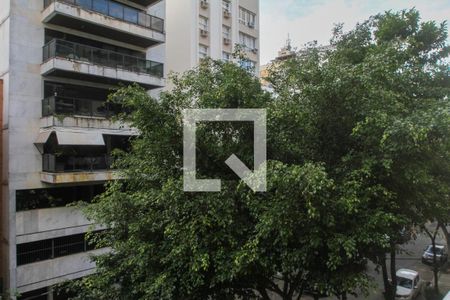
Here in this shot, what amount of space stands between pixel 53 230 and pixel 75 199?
5.50 feet

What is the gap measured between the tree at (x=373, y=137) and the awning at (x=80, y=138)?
9.89 metres

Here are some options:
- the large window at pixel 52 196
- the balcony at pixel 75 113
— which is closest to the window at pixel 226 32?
the balcony at pixel 75 113

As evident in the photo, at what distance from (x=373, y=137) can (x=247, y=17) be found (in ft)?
82.5

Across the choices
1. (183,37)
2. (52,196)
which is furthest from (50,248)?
(183,37)

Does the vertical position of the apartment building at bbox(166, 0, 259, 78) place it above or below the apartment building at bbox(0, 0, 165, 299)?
above

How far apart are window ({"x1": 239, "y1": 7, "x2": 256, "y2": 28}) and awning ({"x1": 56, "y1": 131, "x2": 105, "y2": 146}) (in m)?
17.2

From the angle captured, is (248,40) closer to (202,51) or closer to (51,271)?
(202,51)

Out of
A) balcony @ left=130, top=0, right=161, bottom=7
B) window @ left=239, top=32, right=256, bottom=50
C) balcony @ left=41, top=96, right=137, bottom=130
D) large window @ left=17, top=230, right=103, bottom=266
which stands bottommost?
large window @ left=17, top=230, right=103, bottom=266

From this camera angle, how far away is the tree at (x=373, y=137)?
6.22 metres

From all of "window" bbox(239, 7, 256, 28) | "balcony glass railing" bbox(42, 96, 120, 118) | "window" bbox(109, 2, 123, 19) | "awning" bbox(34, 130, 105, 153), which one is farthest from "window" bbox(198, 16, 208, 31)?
"awning" bbox(34, 130, 105, 153)

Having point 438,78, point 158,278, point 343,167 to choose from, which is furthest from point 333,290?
point 438,78

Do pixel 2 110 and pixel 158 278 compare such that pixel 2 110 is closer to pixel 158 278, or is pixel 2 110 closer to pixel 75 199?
pixel 75 199

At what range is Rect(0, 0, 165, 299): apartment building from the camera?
49.4 feet

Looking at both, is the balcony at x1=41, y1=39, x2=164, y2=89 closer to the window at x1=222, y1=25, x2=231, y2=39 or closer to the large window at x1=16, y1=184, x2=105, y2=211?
the large window at x1=16, y1=184, x2=105, y2=211
